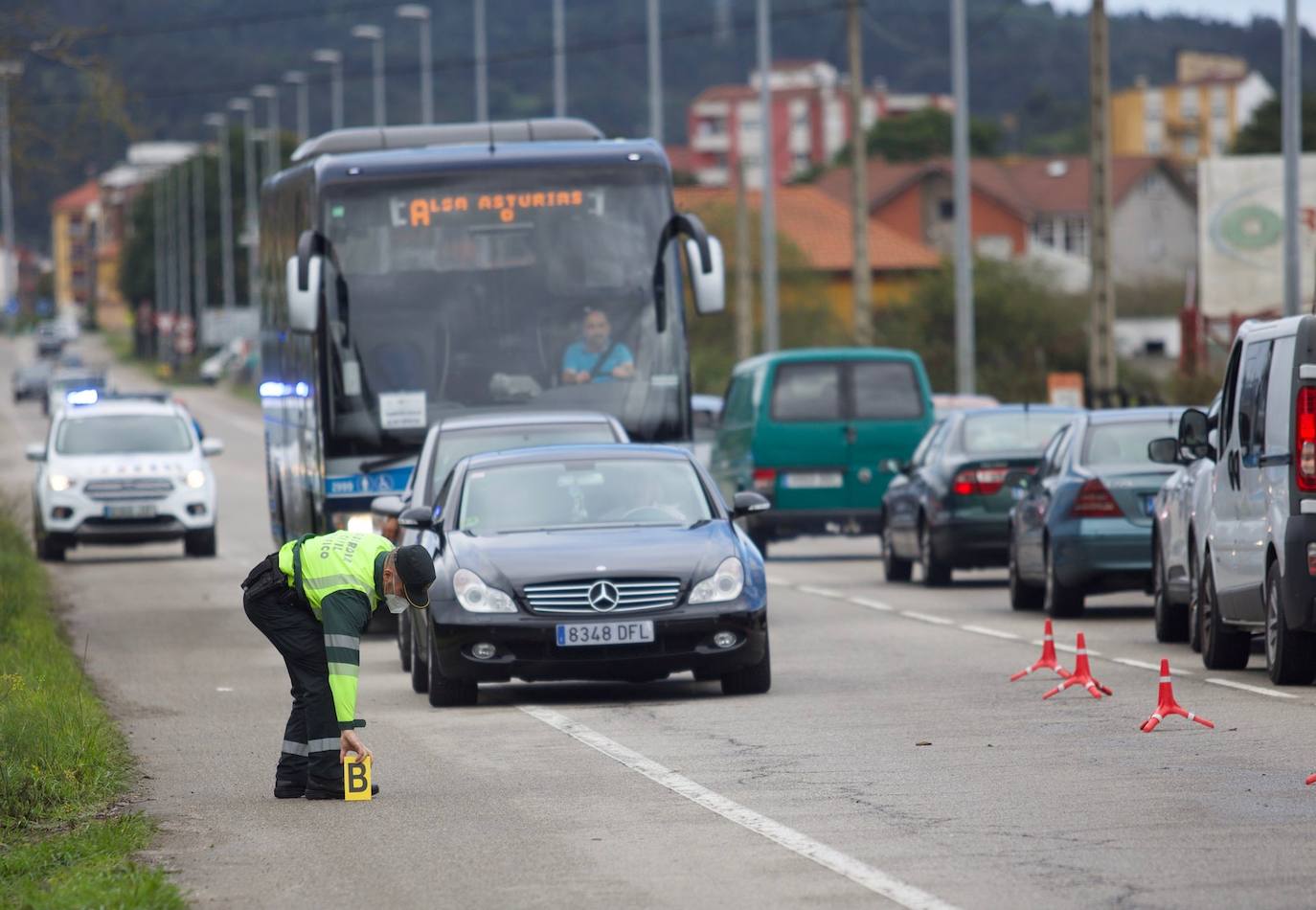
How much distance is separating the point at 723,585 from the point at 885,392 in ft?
50.1

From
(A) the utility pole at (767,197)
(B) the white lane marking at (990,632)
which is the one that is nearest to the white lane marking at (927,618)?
(B) the white lane marking at (990,632)

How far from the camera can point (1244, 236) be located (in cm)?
4828

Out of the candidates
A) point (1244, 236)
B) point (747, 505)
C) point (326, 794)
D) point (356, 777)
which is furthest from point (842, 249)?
point (356, 777)

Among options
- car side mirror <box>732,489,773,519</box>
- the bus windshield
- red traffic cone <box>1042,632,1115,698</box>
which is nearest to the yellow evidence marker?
red traffic cone <box>1042,632,1115,698</box>

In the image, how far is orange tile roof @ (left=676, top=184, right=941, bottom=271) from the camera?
112400 mm

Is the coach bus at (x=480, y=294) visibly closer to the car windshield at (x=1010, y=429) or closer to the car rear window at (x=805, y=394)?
the car windshield at (x=1010, y=429)

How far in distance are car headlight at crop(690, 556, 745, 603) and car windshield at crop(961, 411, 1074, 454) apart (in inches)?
406

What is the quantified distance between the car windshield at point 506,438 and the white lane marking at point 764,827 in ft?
16.2

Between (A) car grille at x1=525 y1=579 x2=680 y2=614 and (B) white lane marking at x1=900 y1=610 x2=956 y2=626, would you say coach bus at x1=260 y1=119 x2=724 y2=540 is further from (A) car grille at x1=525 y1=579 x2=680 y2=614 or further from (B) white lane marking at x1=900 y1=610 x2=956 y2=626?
(A) car grille at x1=525 y1=579 x2=680 y2=614

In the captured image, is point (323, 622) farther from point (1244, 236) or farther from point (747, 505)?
point (1244, 236)

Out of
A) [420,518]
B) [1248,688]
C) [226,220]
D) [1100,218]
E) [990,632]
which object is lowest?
[990,632]

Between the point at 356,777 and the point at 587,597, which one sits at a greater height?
the point at 587,597

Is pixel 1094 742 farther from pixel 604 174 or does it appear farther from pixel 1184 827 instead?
pixel 604 174

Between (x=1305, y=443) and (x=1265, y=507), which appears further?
(x=1265, y=507)
